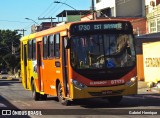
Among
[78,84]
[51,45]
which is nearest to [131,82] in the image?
[78,84]

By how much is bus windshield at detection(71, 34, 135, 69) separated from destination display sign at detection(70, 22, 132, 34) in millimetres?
234

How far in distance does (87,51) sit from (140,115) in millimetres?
3527

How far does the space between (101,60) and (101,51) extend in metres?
0.32

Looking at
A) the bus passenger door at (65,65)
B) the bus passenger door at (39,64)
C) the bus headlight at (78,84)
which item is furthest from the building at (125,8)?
the bus headlight at (78,84)

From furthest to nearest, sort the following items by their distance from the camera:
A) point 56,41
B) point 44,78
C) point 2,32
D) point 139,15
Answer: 1. point 2,32
2. point 139,15
3. point 44,78
4. point 56,41

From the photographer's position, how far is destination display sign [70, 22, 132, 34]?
1669 centimetres

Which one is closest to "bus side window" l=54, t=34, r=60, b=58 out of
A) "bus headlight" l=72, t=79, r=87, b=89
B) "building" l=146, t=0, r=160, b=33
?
"bus headlight" l=72, t=79, r=87, b=89

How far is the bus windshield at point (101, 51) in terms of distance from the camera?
1642 centimetres

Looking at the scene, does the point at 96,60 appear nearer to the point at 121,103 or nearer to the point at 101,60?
the point at 101,60

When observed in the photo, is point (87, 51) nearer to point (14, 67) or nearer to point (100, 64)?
point (100, 64)

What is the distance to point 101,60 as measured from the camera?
54.3ft

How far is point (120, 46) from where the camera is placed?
1684 centimetres

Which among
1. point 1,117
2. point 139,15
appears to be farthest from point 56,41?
point 139,15

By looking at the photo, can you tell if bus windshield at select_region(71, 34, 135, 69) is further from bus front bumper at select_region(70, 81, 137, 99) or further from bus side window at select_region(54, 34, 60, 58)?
bus side window at select_region(54, 34, 60, 58)
